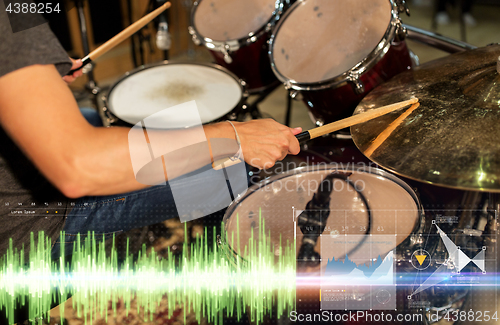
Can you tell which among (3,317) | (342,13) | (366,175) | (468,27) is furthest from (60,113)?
(468,27)

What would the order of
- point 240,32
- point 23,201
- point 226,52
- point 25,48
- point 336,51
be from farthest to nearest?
point 240,32 < point 226,52 < point 336,51 < point 23,201 < point 25,48

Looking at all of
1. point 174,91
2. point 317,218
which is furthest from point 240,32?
point 317,218

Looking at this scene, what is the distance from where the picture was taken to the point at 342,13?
4.16 feet

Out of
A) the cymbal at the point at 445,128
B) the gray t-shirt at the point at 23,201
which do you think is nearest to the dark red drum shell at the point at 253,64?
the cymbal at the point at 445,128

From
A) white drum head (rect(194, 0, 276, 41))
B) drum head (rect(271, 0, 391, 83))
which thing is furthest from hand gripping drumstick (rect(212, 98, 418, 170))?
white drum head (rect(194, 0, 276, 41))

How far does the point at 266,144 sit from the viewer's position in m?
0.88

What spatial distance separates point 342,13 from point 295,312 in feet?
2.98

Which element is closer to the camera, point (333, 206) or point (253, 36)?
point (333, 206)

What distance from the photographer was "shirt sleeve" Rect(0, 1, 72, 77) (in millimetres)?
636

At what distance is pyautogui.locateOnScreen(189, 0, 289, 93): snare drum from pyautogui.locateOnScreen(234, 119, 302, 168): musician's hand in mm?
697

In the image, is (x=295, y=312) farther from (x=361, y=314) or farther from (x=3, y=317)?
(x=3, y=317)

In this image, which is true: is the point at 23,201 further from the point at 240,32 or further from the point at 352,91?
the point at 240,32

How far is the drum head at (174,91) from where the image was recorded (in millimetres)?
1246

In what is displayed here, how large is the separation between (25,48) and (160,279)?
2.77ft
